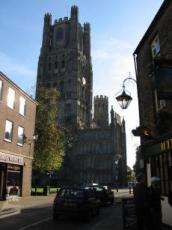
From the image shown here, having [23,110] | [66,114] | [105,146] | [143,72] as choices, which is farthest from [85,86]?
[143,72]

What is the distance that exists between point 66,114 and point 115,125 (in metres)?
15.9

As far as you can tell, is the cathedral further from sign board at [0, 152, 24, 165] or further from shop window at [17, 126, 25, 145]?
sign board at [0, 152, 24, 165]

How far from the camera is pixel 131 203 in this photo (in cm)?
1198

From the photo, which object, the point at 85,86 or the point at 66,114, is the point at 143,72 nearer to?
the point at 66,114

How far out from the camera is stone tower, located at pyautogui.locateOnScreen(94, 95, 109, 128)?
400ft

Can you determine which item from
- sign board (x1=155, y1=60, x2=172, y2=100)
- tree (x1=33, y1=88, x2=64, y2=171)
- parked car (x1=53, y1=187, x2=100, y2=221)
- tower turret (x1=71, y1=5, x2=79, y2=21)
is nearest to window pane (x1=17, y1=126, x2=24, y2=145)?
tree (x1=33, y1=88, x2=64, y2=171)

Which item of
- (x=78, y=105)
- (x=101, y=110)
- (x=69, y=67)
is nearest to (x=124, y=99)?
(x=78, y=105)

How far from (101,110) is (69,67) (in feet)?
99.0

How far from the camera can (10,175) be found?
28.8 m

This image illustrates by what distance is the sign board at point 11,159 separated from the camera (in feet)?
Answer: 87.6

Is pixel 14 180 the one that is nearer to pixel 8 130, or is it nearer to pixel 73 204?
pixel 8 130

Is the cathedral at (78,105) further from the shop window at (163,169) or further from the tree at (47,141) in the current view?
the shop window at (163,169)

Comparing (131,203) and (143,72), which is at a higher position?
(143,72)

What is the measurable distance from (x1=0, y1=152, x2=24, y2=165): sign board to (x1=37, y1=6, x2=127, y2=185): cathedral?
194 feet
